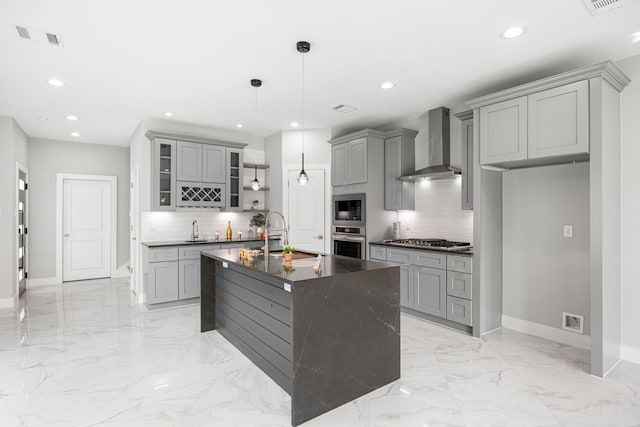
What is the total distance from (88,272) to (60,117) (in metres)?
3.35

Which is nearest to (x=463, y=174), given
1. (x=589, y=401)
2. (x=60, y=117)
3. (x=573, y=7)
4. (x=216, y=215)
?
(x=573, y=7)

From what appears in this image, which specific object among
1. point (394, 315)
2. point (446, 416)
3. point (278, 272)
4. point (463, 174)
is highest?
point (463, 174)

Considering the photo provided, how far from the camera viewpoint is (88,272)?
283 inches

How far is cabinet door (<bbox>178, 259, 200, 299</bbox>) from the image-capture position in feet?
16.9

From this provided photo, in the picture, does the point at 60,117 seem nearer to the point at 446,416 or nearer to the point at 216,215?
the point at 216,215

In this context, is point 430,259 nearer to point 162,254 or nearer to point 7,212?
point 162,254

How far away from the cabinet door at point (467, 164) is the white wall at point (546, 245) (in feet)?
1.24

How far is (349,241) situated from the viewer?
5461 mm

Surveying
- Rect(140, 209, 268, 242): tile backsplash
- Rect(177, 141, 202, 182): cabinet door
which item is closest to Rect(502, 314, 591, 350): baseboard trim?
Rect(140, 209, 268, 242): tile backsplash

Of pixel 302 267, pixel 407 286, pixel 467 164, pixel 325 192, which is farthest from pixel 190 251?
pixel 467 164

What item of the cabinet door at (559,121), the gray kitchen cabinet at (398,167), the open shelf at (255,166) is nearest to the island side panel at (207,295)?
the open shelf at (255,166)

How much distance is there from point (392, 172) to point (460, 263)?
1792 mm

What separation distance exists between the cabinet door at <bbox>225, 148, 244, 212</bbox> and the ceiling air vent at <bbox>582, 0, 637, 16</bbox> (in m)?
4.77

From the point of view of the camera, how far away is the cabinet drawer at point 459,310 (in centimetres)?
396
